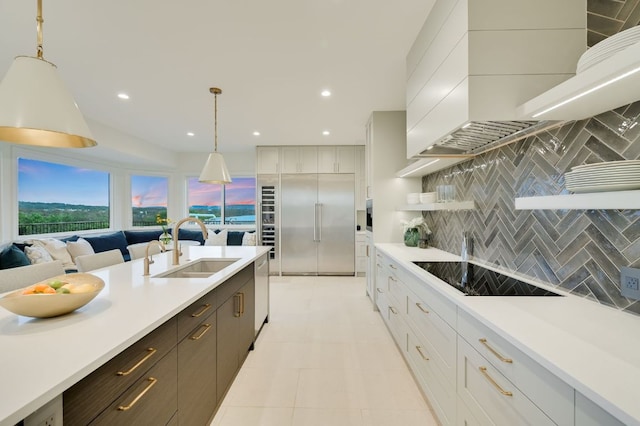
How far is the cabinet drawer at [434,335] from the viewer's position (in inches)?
58.0

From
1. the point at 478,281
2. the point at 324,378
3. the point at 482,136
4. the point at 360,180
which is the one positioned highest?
the point at 360,180

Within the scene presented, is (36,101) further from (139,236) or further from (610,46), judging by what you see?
(139,236)

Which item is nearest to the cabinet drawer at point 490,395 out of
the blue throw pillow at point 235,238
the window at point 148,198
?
the blue throw pillow at point 235,238

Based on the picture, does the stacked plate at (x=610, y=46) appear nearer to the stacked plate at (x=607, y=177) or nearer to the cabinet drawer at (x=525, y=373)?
the stacked plate at (x=607, y=177)

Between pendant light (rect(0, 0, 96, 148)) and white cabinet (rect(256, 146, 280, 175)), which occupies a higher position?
white cabinet (rect(256, 146, 280, 175))

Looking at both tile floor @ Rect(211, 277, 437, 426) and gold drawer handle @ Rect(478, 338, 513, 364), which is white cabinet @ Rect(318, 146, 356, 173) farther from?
gold drawer handle @ Rect(478, 338, 513, 364)

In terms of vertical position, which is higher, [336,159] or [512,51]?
[336,159]

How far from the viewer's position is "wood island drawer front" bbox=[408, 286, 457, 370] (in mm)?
1476

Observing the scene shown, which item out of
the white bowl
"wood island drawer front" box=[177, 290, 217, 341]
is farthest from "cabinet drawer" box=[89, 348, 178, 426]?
the white bowl

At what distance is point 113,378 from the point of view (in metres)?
0.90

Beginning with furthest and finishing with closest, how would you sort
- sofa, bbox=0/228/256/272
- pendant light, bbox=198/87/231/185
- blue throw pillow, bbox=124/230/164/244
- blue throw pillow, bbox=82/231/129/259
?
blue throw pillow, bbox=124/230/164/244 < blue throw pillow, bbox=82/231/129/259 < sofa, bbox=0/228/256/272 < pendant light, bbox=198/87/231/185

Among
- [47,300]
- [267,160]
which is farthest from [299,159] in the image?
[47,300]

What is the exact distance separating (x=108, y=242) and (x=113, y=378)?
520 centimetres

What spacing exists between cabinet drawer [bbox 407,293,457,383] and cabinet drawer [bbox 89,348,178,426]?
4.39ft
